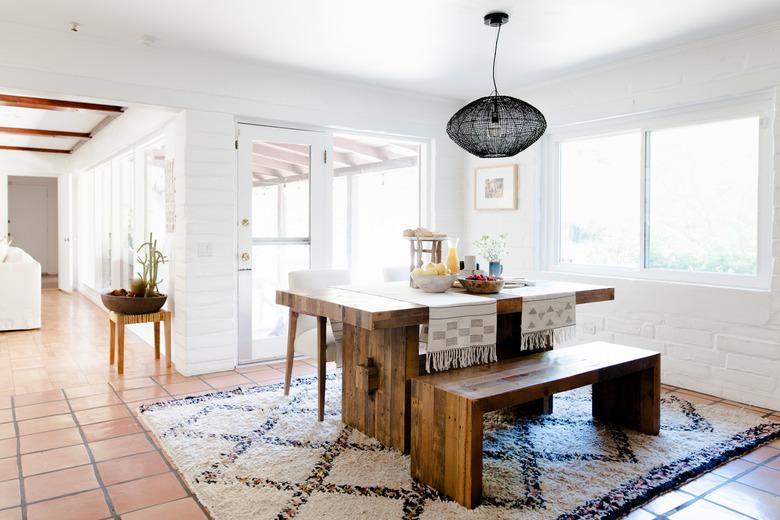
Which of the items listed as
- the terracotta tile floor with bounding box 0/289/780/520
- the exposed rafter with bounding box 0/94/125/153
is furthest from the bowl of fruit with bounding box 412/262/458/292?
the exposed rafter with bounding box 0/94/125/153

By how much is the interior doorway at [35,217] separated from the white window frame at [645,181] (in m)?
11.0

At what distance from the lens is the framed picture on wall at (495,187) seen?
5.26 meters

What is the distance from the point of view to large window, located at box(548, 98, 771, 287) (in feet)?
12.5

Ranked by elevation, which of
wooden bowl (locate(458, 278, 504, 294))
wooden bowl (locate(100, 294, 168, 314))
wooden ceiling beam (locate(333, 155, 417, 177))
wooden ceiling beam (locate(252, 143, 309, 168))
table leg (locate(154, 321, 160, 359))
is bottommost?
table leg (locate(154, 321, 160, 359))

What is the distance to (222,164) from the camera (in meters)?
4.36

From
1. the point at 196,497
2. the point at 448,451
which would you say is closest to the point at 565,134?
the point at 448,451

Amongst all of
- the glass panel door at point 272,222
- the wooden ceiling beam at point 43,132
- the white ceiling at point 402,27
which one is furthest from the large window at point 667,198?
the wooden ceiling beam at point 43,132

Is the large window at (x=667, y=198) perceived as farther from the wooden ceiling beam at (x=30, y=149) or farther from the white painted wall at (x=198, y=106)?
the wooden ceiling beam at (x=30, y=149)

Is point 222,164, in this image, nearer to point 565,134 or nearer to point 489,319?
point 489,319

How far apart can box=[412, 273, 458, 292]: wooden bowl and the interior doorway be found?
37.9 feet

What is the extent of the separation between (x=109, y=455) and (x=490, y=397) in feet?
6.16

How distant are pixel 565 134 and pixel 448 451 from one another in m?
3.41

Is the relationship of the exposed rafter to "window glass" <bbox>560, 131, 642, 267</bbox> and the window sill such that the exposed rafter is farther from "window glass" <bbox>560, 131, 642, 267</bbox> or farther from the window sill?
the window sill

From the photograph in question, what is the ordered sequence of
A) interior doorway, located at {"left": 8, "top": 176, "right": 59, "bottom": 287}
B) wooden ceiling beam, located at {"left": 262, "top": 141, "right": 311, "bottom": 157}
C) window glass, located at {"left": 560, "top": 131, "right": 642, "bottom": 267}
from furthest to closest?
interior doorway, located at {"left": 8, "top": 176, "right": 59, "bottom": 287}
wooden ceiling beam, located at {"left": 262, "top": 141, "right": 311, "bottom": 157}
window glass, located at {"left": 560, "top": 131, "right": 642, "bottom": 267}
